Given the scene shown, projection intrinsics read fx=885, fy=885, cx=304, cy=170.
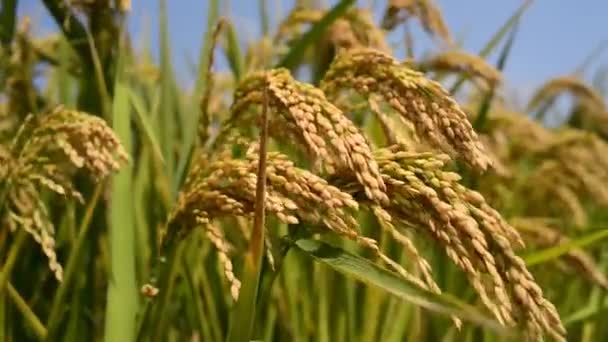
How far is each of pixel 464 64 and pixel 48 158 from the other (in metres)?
0.81

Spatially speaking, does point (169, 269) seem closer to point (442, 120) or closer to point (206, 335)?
point (206, 335)

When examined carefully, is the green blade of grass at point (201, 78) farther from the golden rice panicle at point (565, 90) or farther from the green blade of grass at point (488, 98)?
the golden rice panicle at point (565, 90)

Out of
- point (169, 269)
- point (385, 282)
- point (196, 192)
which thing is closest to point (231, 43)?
point (169, 269)

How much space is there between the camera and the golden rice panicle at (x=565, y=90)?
2305mm

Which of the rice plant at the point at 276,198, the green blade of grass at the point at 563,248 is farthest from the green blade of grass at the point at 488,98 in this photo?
the green blade of grass at the point at 563,248

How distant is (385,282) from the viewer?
81 centimetres

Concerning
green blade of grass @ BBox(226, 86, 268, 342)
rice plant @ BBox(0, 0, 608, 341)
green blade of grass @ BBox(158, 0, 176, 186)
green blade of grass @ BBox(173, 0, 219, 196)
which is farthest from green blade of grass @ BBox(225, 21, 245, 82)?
green blade of grass @ BBox(226, 86, 268, 342)

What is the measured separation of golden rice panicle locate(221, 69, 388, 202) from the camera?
0.74 meters

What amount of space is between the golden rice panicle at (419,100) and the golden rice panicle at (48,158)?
10.7 inches

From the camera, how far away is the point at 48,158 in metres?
0.99

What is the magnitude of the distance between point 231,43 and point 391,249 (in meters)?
0.51

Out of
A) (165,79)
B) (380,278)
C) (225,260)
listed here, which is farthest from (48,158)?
(165,79)

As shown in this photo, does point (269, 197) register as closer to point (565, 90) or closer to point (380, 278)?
point (380, 278)

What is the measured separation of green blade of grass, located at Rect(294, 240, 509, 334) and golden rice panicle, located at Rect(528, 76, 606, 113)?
62.9 inches
